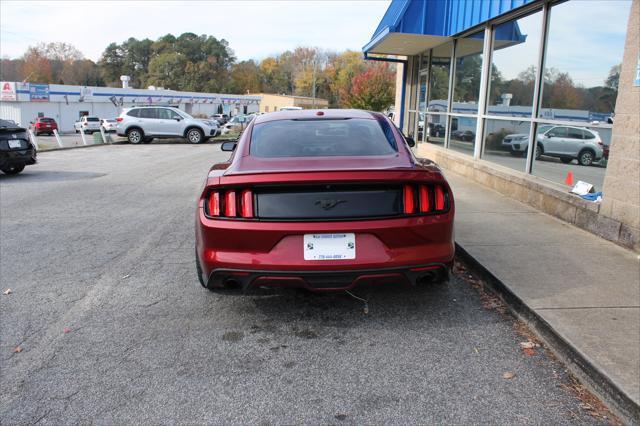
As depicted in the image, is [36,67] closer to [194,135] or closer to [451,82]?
[194,135]

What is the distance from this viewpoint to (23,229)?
707cm

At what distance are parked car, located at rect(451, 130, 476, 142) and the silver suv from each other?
15.9 m

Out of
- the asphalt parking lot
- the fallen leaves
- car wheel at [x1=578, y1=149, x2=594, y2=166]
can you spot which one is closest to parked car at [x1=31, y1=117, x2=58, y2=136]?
the asphalt parking lot

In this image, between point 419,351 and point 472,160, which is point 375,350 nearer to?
point 419,351

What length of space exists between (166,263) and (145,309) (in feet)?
4.28

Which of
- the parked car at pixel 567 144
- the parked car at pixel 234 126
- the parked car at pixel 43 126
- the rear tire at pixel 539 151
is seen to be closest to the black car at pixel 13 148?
the parked car at pixel 567 144

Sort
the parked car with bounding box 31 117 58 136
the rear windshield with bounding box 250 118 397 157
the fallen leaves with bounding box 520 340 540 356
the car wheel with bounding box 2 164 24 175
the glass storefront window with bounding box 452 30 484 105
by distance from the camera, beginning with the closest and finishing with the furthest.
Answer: the fallen leaves with bounding box 520 340 540 356
the rear windshield with bounding box 250 118 397 157
the glass storefront window with bounding box 452 30 484 105
the car wheel with bounding box 2 164 24 175
the parked car with bounding box 31 117 58 136

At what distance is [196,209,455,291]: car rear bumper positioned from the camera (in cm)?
356

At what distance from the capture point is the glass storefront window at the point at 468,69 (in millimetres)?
11354

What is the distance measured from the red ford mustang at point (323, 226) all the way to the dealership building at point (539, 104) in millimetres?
3069

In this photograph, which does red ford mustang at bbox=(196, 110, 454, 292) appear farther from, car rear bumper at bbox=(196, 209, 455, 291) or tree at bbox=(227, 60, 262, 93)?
tree at bbox=(227, 60, 262, 93)

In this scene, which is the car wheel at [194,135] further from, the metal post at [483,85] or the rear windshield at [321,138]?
the rear windshield at [321,138]

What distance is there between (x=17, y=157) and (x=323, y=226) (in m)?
11.2

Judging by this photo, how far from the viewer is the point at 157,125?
25109 millimetres
